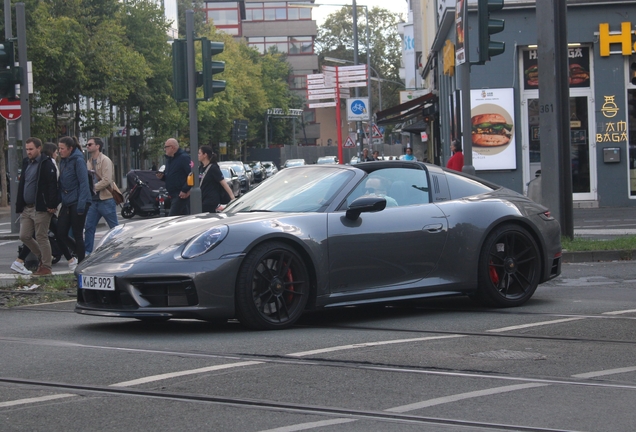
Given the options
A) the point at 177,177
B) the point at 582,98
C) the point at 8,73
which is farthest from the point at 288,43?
the point at 177,177

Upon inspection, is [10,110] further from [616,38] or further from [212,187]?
[616,38]

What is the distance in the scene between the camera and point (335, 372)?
5.81 m

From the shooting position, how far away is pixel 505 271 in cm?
873

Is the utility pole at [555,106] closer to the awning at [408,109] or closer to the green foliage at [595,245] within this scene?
the green foliage at [595,245]

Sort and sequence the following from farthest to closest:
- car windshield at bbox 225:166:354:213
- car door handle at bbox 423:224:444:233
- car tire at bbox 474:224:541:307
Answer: car tire at bbox 474:224:541:307, car door handle at bbox 423:224:444:233, car windshield at bbox 225:166:354:213

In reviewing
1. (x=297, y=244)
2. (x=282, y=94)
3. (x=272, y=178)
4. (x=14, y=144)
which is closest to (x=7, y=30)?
(x=14, y=144)

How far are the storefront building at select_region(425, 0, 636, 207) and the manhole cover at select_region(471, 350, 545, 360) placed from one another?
18664mm

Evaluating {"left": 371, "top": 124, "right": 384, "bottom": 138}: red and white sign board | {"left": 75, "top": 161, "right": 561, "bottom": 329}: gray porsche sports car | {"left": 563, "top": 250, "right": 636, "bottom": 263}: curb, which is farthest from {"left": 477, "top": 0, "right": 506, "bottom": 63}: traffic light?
{"left": 371, "top": 124, "right": 384, "bottom": 138}: red and white sign board

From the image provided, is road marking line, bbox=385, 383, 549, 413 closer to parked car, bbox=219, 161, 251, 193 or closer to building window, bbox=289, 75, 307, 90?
parked car, bbox=219, 161, 251, 193

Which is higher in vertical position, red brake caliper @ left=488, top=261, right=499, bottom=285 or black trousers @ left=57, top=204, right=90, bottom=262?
black trousers @ left=57, top=204, right=90, bottom=262

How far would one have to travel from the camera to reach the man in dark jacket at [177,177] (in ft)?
45.8

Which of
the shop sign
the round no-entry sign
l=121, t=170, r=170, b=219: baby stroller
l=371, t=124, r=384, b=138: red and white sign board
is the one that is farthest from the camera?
l=371, t=124, r=384, b=138: red and white sign board

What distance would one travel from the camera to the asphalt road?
4.74 m

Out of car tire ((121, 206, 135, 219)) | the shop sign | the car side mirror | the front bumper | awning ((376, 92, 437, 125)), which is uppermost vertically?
the shop sign
